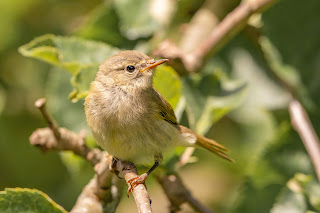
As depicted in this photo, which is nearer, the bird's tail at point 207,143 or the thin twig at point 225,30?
the bird's tail at point 207,143

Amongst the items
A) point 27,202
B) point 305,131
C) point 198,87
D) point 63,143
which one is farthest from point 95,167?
point 305,131

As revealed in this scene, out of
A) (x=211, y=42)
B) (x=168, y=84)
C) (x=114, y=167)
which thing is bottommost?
(x=114, y=167)

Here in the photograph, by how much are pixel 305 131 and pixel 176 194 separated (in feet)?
3.24

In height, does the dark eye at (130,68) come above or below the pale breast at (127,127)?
above

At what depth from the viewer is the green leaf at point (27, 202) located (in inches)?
96.5

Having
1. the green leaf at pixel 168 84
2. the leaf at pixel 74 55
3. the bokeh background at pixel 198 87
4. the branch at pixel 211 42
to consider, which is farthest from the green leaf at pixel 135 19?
the green leaf at pixel 168 84

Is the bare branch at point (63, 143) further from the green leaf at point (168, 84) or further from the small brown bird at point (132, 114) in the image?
the green leaf at point (168, 84)

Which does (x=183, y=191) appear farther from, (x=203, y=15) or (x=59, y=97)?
(x=203, y=15)

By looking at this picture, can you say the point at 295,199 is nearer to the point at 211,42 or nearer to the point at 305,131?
the point at 305,131

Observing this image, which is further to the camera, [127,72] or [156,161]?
[127,72]

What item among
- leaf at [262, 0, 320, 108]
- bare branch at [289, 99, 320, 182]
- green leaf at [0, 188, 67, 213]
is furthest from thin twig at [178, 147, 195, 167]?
leaf at [262, 0, 320, 108]

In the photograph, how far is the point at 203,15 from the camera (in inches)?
162

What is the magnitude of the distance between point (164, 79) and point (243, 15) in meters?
0.91

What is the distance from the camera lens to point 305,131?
3.31 m
